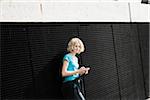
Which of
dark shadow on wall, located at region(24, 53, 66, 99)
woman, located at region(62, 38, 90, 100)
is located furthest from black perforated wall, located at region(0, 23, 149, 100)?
woman, located at region(62, 38, 90, 100)

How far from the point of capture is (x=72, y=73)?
21.2 feet

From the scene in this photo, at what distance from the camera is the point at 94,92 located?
26.5 feet

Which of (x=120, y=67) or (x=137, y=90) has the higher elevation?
(x=120, y=67)

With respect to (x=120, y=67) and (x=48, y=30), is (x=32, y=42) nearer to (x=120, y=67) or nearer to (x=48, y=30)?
(x=48, y=30)

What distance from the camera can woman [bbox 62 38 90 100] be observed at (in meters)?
6.49

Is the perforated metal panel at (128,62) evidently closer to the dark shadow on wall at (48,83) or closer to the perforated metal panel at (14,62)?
the dark shadow on wall at (48,83)
